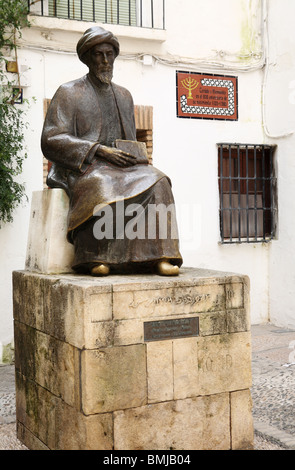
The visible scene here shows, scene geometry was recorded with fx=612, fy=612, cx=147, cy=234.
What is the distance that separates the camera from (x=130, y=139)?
13.4ft

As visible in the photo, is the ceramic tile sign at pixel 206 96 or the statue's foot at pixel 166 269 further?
the ceramic tile sign at pixel 206 96

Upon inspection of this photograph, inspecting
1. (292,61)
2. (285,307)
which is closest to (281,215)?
(285,307)

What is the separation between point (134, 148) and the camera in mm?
3887

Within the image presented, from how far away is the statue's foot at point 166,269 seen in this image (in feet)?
12.0

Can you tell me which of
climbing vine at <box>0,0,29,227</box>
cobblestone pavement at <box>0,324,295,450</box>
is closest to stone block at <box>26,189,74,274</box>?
cobblestone pavement at <box>0,324,295,450</box>

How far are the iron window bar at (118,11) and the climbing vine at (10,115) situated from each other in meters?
0.61

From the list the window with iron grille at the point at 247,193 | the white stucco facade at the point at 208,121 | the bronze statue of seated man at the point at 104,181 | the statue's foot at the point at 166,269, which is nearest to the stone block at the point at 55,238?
the bronze statue of seated man at the point at 104,181

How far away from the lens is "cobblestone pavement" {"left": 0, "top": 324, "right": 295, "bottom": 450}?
4.00 metres

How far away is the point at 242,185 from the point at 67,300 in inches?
190

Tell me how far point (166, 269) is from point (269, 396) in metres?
1.87

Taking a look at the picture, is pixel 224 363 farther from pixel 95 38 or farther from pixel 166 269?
pixel 95 38

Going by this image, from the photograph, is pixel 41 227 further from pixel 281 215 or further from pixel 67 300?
pixel 281 215

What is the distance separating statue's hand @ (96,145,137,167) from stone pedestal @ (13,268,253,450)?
72 cm

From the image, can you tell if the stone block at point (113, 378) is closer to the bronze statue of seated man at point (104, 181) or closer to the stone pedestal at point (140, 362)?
the stone pedestal at point (140, 362)
